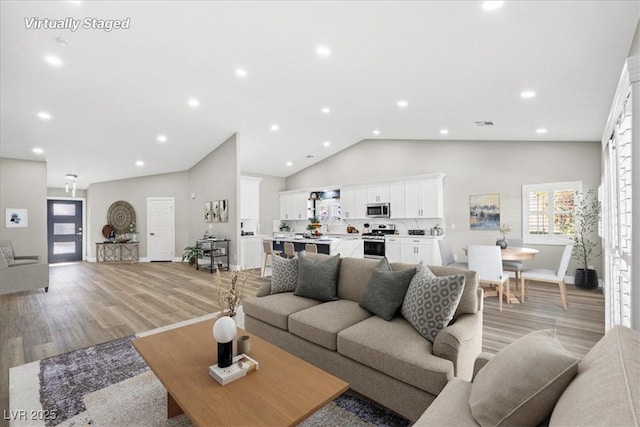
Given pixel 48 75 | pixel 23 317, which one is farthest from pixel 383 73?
pixel 23 317

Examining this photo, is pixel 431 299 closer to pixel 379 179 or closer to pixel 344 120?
pixel 344 120

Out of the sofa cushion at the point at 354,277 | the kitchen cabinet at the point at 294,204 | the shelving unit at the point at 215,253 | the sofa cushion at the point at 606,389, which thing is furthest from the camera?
the kitchen cabinet at the point at 294,204

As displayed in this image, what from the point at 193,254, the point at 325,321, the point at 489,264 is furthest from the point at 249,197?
the point at 325,321

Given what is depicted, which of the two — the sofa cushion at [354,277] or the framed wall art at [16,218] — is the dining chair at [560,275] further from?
the framed wall art at [16,218]

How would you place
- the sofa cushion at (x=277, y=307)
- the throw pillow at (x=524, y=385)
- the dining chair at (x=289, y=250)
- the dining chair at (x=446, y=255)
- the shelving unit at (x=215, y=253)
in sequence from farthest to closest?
the shelving unit at (x=215, y=253) → the dining chair at (x=289, y=250) → the dining chair at (x=446, y=255) → the sofa cushion at (x=277, y=307) → the throw pillow at (x=524, y=385)

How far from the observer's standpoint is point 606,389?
0.84 meters

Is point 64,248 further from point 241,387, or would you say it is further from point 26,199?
point 241,387

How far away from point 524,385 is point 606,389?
286 mm

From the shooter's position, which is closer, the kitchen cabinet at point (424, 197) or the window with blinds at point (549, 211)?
the window with blinds at point (549, 211)

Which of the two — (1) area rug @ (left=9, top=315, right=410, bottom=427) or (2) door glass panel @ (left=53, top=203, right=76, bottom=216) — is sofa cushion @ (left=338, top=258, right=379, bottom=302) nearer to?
(1) area rug @ (left=9, top=315, right=410, bottom=427)

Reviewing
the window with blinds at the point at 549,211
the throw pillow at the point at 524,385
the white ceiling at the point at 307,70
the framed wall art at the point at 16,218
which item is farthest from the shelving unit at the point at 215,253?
the throw pillow at the point at 524,385

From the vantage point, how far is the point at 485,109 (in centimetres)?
473

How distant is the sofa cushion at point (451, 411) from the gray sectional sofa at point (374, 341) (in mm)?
264

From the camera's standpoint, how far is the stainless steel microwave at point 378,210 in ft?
25.8
